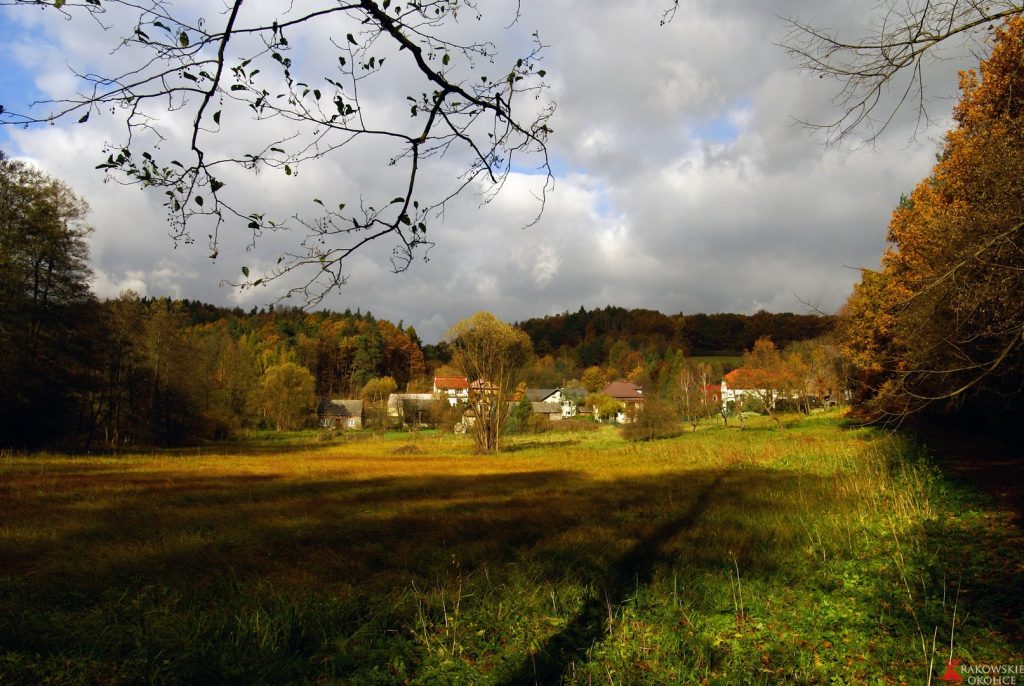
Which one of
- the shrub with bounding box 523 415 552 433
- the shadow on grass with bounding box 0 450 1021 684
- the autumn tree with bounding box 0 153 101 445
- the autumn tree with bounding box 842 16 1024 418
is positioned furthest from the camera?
the shrub with bounding box 523 415 552 433

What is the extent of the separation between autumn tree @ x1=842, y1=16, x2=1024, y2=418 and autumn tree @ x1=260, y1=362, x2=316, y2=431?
6189 cm

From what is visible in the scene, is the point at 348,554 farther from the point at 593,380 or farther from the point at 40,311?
the point at 593,380

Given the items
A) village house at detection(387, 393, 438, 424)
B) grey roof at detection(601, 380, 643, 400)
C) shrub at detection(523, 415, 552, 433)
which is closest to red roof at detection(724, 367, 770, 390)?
shrub at detection(523, 415, 552, 433)

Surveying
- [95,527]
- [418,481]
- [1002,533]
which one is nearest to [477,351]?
[418,481]

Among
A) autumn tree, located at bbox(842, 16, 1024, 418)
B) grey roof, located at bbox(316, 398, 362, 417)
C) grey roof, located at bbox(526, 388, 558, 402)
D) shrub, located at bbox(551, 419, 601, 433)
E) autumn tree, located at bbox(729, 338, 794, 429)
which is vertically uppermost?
autumn tree, located at bbox(842, 16, 1024, 418)

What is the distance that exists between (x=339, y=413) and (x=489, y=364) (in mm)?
56566

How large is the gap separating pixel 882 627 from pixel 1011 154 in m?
7.10

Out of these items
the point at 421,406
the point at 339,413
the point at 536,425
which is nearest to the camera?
the point at 536,425

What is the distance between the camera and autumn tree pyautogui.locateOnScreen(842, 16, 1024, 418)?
5.78 metres

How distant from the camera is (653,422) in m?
39.0

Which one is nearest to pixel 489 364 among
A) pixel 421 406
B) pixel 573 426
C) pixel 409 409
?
pixel 573 426

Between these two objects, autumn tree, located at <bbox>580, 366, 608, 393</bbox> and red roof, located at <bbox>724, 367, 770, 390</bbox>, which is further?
autumn tree, located at <bbox>580, 366, 608, 393</bbox>

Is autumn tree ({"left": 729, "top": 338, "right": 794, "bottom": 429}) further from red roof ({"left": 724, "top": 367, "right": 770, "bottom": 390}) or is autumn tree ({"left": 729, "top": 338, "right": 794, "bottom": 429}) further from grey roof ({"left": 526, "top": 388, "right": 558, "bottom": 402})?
grey roof ({"left": 526, "top": 388, "right": 558, "bottom": 402})

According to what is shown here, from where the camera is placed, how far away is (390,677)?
14.4 feet
